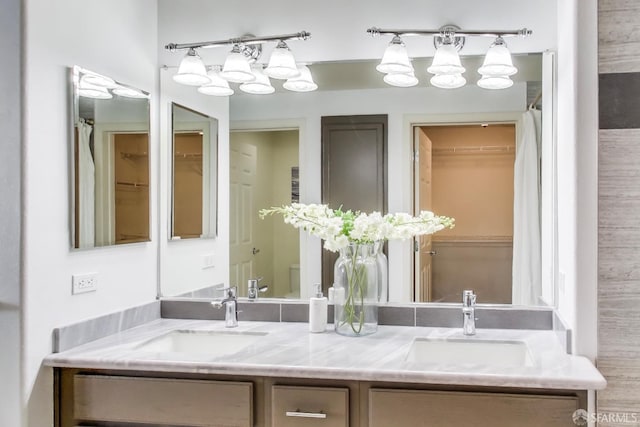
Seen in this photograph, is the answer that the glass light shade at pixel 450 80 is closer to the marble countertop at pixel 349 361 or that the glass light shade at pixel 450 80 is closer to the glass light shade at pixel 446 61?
the glass light shade at pixel 446 61

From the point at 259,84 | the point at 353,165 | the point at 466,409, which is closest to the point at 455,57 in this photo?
the point at 353,165

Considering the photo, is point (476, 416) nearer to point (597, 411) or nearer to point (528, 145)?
point (597, 411)

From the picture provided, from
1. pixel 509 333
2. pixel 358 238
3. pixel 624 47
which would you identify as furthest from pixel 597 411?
pixel 624 47

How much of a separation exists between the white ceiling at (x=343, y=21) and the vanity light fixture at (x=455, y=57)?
0.04 m

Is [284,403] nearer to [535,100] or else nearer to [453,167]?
[453,167]

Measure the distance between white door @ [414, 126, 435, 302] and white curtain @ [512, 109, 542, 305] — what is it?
13.7 inches

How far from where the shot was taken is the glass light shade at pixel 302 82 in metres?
2.46

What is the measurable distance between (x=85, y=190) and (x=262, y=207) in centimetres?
74

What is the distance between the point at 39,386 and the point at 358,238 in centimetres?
119

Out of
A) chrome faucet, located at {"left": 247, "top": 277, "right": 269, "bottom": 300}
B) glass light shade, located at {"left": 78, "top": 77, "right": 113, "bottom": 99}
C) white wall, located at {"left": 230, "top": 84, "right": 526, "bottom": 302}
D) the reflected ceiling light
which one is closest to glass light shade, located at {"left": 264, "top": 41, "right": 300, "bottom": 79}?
white wall, located at {"left": 230, "top": 84, "right": 526, "bottom": 302}

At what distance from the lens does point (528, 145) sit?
2.31 metres

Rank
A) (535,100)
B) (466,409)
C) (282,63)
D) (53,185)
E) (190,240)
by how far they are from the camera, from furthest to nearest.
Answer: (190,240) < (282,63) < (535,100) < (53,185) < (466,409)

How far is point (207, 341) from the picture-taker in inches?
90.1

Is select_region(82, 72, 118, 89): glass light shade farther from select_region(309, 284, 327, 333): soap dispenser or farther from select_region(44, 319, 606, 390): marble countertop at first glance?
select_region(309, 284, 327, 333): soap dispenser
